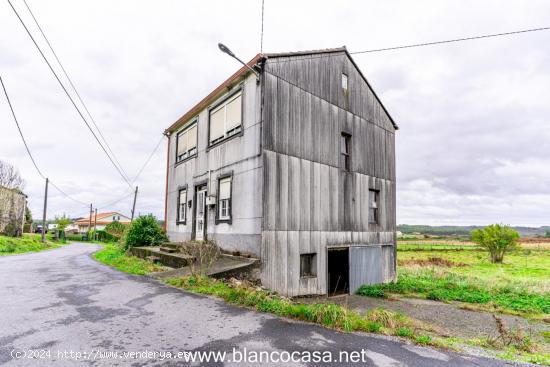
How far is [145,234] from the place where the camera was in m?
17.5

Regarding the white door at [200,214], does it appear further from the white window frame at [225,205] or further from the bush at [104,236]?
the bush at [104,236]

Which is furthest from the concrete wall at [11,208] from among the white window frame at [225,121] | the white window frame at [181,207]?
the white window frame at [225,121]

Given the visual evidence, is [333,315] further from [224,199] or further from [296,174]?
[224,199]

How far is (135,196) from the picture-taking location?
36750 millimetres

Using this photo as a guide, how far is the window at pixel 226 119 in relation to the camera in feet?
40.2

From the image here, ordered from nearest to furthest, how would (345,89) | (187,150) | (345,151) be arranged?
(345,151) → (345,89) → (187,150)

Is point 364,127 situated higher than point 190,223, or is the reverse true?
point 364,127

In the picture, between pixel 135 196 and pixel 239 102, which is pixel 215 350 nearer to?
pixel 239 102

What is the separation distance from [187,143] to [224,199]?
5630 millimetres

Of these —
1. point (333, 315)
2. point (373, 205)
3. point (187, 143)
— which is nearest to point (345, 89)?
point (373, 205)

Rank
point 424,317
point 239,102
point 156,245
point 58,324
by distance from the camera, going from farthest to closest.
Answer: point 156,245, point 239,102, point 424,317, point 58,324

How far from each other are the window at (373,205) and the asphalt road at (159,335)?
990 centimetres

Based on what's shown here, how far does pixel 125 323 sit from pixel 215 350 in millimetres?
2275


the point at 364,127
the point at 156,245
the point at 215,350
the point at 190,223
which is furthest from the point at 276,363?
the point at 156,245
